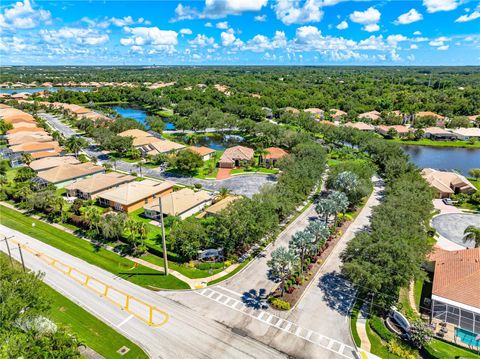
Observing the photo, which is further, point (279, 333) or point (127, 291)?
point (127, 291)

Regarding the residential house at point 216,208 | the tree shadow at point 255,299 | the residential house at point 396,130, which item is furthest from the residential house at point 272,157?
the residential house at point 396,130

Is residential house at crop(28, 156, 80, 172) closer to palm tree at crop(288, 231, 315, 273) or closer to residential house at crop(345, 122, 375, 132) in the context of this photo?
palm tree at crop(288, 231, 315, 273)

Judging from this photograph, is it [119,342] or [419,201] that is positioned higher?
[419,201]

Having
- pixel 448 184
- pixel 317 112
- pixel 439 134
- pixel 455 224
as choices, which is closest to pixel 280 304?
pixel 455 224

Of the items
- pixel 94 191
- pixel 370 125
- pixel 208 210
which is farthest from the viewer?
pixel 370 125

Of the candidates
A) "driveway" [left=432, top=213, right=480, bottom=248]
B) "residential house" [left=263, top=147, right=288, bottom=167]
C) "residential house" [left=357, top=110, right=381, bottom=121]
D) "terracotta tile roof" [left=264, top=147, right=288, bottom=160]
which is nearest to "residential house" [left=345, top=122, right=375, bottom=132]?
"residential house" [left=357, top=110, right=381, bottom=121]

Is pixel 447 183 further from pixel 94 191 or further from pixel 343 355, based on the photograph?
pixel 94 191

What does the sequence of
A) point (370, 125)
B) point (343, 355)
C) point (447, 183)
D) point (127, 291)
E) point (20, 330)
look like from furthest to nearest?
point (370, 125) → point (447, 183) → point (127, 291) → point (343, 355) → point (20, 330)

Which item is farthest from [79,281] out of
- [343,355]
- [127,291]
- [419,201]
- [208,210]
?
[419,201]
